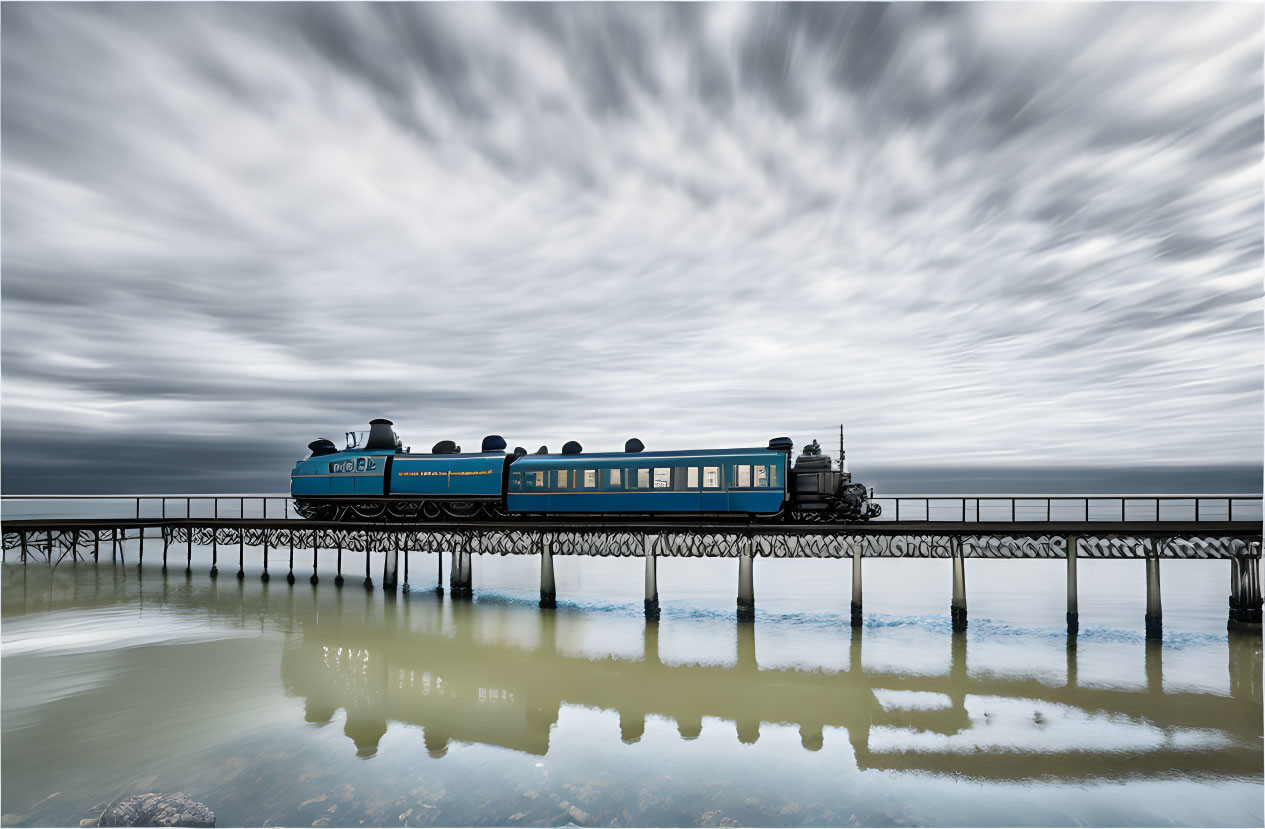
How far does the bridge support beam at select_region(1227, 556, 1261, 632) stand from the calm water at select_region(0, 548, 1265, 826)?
119cm

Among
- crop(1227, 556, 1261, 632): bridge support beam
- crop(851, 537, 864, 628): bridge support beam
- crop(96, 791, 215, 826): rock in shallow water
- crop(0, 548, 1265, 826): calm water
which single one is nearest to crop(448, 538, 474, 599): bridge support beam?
crop(0, 548, 1265, 826): calm water

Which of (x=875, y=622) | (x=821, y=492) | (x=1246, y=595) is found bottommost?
(x=875, y=622)

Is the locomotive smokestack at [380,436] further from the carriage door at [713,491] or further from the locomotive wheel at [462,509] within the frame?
the carriage door at [713,491]

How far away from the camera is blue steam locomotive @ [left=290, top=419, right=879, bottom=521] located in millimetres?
27312

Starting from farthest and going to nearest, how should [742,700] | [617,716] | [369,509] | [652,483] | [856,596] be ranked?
[369,509] → [652,483] → [856,596] → [742,700] → [617,716]

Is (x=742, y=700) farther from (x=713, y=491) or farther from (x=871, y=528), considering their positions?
(x=713, y=491)

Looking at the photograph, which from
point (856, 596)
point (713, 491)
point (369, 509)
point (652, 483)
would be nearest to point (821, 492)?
point (713, 491)

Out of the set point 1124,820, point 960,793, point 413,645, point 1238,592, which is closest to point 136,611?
point 413,645

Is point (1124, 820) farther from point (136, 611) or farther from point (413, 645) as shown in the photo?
point (136, 611)

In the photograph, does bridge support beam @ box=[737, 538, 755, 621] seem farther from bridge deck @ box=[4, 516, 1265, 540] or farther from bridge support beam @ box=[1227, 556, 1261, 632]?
bridge support beam @ box=[1227, 556, 1261, 632]

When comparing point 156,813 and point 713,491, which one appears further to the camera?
point 713,491

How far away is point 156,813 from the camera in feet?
36.0

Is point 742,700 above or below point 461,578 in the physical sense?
above

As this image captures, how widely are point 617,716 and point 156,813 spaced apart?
10.4 metres
